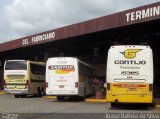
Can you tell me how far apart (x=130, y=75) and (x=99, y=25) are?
952 centimetres

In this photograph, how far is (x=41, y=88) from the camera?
38.6m

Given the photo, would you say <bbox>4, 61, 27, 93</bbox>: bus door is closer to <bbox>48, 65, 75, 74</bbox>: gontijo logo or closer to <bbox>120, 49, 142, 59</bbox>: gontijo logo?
<bbox>48, 65, 75, 74</bbox>: gontijo logo

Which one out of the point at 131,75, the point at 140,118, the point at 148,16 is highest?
the point at 148,16

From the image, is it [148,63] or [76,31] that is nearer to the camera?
[148,63]

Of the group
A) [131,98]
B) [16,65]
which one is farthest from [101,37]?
[131,98]

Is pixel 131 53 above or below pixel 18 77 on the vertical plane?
above

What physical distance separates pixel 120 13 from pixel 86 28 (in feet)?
15.3

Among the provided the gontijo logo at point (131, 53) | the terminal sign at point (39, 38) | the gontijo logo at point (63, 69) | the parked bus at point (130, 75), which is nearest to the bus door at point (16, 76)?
the terminal sign at point (39, 38)

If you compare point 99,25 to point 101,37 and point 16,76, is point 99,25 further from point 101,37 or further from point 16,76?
point 16,76

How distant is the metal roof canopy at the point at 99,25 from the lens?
1007 inches

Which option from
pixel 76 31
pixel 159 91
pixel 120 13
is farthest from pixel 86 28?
pixel 159 91

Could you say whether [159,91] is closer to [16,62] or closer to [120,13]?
[120,13]

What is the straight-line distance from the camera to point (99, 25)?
3050 cm

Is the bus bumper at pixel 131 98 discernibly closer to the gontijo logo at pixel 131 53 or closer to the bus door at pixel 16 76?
the gontijo logo at pixel 131 53
